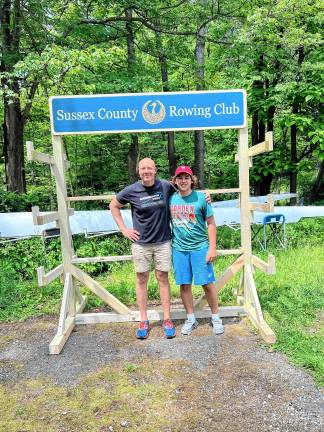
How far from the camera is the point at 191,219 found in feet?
13.3

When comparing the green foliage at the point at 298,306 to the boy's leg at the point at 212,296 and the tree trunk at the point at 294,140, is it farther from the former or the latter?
the tree trunk at the point at 294,140

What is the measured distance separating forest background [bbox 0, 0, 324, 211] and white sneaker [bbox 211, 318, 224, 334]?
4892mm

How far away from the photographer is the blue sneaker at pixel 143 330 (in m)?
4.14

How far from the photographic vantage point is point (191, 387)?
315cm

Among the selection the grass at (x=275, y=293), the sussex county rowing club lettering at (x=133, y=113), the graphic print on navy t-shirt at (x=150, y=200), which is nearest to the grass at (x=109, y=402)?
the grass at (x=275, y=293)

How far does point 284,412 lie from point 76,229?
17.9ft

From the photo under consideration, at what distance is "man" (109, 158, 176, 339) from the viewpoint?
4.07 meters

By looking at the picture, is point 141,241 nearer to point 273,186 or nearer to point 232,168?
point 232,168

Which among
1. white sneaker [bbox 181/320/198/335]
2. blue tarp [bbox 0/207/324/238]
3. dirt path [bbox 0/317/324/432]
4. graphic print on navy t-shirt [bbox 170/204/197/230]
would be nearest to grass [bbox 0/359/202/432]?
dirt path [bbox 0/317/324/432]

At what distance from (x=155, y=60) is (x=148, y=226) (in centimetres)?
856

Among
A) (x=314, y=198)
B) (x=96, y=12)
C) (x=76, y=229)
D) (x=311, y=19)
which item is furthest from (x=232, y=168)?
(x=76, y=229)

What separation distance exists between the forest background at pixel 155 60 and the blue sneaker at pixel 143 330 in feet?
14.7

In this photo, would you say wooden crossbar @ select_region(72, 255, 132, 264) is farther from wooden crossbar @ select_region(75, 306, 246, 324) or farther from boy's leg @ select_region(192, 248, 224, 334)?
boy's leg @ select_region(192, 248, 224, 334)

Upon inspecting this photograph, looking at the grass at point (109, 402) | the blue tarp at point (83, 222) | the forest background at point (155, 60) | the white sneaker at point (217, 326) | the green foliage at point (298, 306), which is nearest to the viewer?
the grass at point (109, 402)
